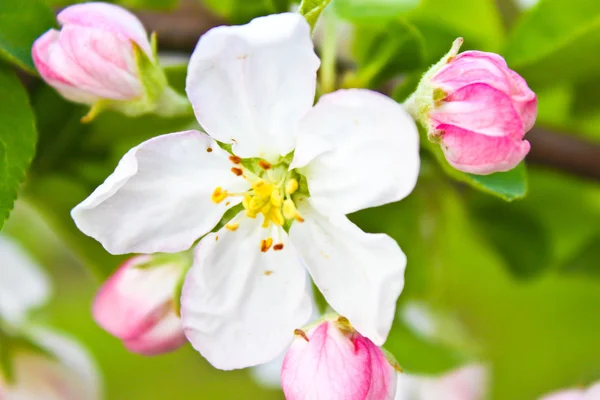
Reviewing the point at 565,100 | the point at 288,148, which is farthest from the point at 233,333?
the point at 565,100

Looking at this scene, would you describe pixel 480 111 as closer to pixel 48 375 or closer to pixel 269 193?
pixel 269 193

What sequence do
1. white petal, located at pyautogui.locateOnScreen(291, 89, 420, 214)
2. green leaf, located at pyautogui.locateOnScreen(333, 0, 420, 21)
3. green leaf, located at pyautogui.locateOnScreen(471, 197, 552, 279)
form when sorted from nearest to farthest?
white petal, located at pyautogui.locateOnScreen(291, 89, 420, 214), green leaf, located at pyautogui.locateOnScreen(333, 0, 420, 21), green leaf, located at pyautogui.locateOnScreen(471, 197, 552, 279)

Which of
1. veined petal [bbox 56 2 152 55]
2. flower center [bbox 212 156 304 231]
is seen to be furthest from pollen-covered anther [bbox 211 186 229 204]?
veined petal [bbox 56 2 152 55]

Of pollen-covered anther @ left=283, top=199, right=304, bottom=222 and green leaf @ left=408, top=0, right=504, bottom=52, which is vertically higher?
pollen-covered anther @ left=283, top=199, right=304, bottom=222

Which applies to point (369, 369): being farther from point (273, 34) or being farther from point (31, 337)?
point (31, 337)

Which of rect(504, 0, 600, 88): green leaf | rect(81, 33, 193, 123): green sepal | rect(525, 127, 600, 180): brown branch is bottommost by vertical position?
rect(525, 127, 600, 180): brown branch

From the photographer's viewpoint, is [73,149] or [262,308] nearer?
[262,308]

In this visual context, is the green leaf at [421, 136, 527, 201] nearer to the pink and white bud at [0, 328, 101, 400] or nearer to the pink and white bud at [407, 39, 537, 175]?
the pink and white bud at [407, 39, 537, 175]
